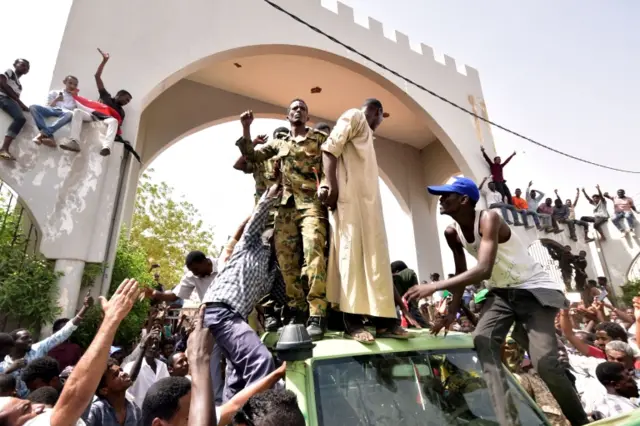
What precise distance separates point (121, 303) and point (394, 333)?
135cm

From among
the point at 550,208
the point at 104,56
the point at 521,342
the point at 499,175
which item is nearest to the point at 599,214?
the point at 550,208

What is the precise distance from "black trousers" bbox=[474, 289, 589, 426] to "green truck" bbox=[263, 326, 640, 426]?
2.1 inches

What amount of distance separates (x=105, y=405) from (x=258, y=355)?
134cm

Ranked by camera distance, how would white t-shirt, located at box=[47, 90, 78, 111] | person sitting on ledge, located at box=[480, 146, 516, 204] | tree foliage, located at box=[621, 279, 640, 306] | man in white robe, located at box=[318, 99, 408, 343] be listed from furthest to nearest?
tree foliage, located at box=[621, 279, 640, 306]
person sitting on ledge, located at box=[480, 146, 516, 204]
white t-shirt, located at box=[47, 90, 78, 111]
man in white robe, located at box=[318, 99, 408, 343]


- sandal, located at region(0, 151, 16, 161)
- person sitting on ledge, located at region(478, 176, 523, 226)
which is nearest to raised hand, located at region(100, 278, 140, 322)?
sandal, located at region(0, 151, 16, 161)

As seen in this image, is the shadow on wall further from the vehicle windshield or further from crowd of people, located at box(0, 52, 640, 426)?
the vehicle windshield

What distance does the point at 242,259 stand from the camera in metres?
2.22

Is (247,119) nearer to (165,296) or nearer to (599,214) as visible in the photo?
(165,296)

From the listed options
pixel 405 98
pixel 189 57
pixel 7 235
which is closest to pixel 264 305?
pixel 7 235

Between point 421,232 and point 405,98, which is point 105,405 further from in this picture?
point 421,232

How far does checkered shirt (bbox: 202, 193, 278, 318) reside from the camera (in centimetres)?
203

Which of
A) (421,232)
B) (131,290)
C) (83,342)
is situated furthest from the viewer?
(421,232)

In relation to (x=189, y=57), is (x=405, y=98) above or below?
above

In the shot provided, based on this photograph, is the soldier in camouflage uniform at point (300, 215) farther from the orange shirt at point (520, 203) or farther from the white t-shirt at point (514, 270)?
the orange shirt at point (520, 203)
